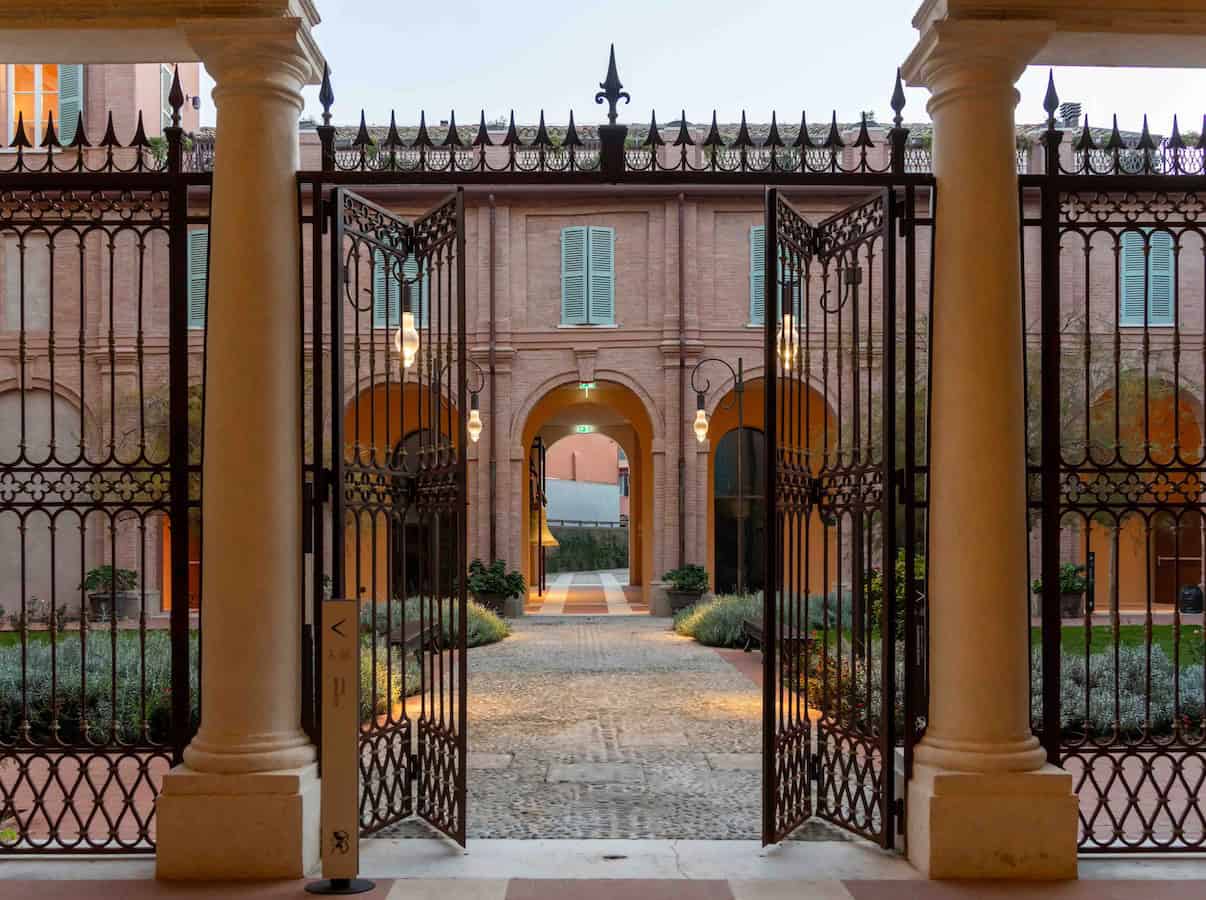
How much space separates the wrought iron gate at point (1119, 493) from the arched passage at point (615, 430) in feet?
28.2

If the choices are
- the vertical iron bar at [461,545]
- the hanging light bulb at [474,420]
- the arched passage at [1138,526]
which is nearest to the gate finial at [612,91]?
the vertical iron bar at [461,545]

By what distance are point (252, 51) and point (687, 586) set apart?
1853 centimetres

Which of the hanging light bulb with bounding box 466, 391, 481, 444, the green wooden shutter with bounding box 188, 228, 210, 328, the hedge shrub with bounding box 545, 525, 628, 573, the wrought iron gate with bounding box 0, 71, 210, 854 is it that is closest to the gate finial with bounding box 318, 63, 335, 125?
the wrought iron gate with bounding box 0, 71, 210, 854

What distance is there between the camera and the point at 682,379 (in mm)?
24234

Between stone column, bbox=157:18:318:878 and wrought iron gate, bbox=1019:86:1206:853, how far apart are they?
12.2 ft

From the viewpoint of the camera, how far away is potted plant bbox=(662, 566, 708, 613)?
23.4m

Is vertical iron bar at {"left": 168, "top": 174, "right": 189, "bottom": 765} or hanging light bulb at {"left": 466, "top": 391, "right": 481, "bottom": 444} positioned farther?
hanging light bulb at {"left": 466, "top": 391, "right": 481, "bottom": 444}

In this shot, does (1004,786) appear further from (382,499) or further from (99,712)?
(99,712)

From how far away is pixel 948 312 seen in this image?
5.81m

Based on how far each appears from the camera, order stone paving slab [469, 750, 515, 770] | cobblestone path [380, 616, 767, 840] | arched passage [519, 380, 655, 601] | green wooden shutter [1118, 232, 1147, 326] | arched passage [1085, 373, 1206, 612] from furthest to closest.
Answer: arched passage [519, 380, 655, 601] < green wooden shutter [1118, 232, 1147, 326] < arched passage [1085, 373, 1206, 612] < stone paving slab [469, 750, 515, 770] < cobblestone path [380, 616, 767, 840]

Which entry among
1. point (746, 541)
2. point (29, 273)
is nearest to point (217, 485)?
point (29, 273)

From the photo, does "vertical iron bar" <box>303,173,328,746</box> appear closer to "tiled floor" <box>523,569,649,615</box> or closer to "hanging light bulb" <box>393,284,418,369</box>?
"hanging light bulb" <box>393,284,418,369</box>

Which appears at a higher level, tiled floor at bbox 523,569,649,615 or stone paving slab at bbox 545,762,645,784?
stone paving slab at bbox 545,762,645,784

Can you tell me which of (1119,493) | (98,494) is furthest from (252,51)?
(98,494)
